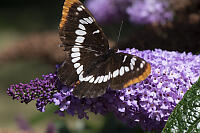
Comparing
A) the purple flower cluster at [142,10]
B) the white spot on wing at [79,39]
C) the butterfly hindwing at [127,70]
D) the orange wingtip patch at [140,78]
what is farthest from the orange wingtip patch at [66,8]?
the purple flower cluster at [142,10]

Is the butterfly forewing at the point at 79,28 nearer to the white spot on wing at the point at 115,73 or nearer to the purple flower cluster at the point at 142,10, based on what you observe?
the white spot on wing at the point at 115,73

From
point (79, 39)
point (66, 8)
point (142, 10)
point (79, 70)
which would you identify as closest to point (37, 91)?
point (79, 70)

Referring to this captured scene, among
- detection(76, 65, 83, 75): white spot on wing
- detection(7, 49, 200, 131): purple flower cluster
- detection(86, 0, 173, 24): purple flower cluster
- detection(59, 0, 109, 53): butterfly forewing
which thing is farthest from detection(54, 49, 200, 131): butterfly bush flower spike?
detection(86, 0, 173, 24): purple flower cluster

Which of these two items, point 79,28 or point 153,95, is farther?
point 79,28

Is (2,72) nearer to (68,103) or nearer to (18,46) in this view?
(18,46)

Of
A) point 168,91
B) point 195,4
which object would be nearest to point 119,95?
point 168,91

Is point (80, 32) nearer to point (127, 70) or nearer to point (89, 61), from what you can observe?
point (89, 61)

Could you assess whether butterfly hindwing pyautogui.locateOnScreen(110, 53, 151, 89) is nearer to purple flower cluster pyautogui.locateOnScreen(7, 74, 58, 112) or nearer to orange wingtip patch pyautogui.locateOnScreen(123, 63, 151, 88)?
orange wingtip patch pyautogui.locateOnScreen(123, 63, 151, 88)
